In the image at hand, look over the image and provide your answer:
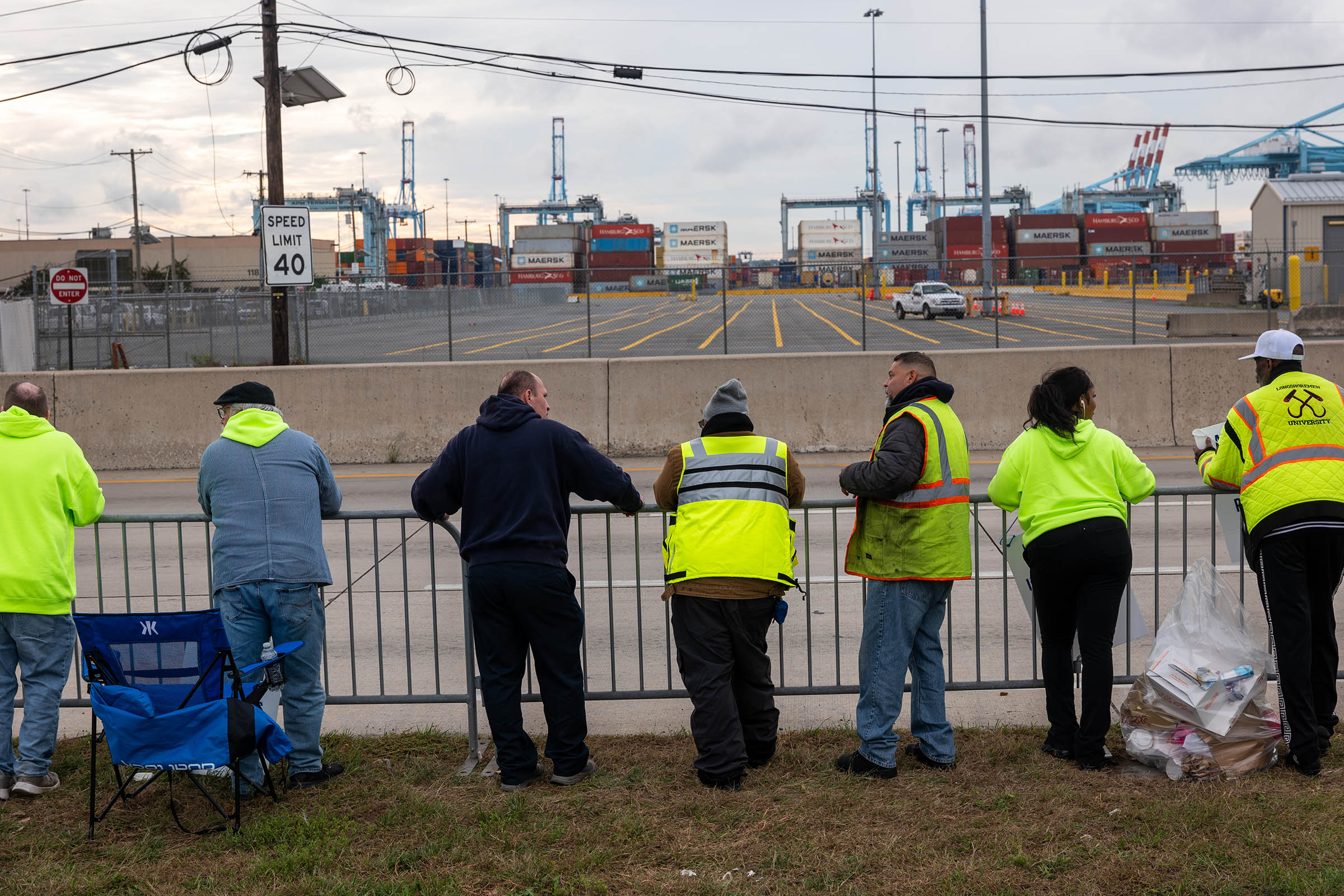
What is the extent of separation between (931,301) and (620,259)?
80778 mm

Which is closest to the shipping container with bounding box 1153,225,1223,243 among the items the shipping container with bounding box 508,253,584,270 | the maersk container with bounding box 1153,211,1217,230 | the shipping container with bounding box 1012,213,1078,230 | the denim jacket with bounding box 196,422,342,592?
the maersk container with bounding box 1153,211,1217,230

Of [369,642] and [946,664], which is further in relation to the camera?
[369,642]

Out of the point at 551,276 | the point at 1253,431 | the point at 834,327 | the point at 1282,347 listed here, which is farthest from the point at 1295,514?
the point at 551,276

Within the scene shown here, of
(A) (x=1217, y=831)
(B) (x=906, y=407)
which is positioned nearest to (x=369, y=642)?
(B) (x=906, y=407)

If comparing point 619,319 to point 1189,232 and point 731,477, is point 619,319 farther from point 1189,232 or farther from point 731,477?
point 1189,232

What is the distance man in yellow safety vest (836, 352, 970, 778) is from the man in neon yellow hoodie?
3.26 meters

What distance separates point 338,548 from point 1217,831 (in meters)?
7.74

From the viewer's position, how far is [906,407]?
4.79 m

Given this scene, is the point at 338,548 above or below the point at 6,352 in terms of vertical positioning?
below

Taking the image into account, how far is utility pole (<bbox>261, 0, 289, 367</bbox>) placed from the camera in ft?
60.1

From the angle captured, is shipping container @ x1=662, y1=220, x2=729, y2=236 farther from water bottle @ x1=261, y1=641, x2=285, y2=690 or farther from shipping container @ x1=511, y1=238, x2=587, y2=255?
water bottle @ x1=261, y1=641, x2=285, y2=690

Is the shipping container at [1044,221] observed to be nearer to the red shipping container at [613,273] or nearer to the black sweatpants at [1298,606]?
the red shipping container at [613,273]

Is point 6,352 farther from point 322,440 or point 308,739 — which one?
point 308,739

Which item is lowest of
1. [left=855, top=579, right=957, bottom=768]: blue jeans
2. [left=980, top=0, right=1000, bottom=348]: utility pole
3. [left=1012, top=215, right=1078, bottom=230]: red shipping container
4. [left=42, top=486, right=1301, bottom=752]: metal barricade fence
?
[left=42, top=486, right=1301, bottom=752]: metal barricade fence
